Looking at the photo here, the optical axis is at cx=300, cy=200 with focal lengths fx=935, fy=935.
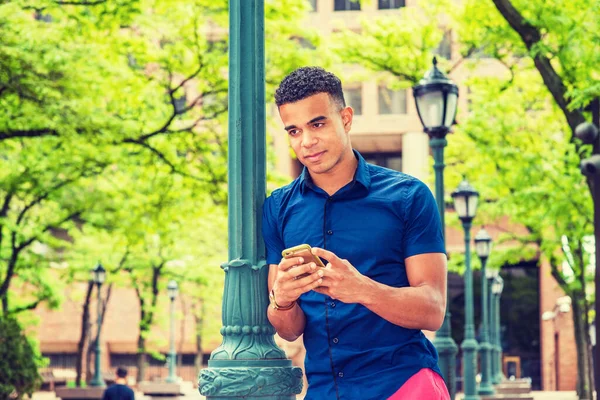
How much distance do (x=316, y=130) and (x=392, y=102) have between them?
50677 millimetres

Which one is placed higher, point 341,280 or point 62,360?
point 341,280

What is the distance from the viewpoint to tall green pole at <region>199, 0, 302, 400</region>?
4.03 metres

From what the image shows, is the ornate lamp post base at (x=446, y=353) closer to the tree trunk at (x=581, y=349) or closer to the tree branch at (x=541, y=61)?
the tree branch at (x=541, y=61)

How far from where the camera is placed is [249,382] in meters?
4.01


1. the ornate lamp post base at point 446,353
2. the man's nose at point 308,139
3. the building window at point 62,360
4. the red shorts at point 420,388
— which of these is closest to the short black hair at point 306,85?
the man's nose at point 308,139

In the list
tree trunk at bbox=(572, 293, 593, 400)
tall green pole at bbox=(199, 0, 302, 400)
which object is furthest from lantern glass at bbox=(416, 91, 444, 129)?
tree trunk at bbox=(572, 293, 593, 400)

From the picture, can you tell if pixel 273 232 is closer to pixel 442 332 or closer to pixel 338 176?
pixel 338 176

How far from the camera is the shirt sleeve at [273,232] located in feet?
11.5

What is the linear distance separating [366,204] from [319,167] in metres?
0.22

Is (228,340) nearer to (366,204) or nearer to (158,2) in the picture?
(366,204)

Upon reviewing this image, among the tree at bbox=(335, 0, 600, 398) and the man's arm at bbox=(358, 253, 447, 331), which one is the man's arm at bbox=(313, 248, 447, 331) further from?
the tree at bbox=(335, 0, 600, 398)

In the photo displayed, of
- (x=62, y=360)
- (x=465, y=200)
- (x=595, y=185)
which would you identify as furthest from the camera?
(x=62, y=360)

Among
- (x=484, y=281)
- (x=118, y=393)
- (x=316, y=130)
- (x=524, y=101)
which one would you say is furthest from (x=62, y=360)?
(x=316, y=130)

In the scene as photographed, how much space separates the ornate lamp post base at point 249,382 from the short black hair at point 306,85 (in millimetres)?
1308
